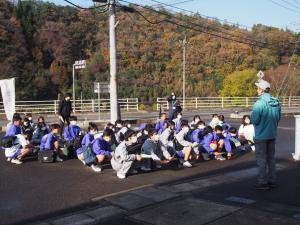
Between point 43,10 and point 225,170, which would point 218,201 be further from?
point 43,10

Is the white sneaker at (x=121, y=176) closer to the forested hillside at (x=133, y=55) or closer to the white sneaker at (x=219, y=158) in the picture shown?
the white sneaker at (x=219, y=158)

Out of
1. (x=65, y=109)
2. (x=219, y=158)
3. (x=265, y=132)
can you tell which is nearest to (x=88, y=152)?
(x=219, y=158)

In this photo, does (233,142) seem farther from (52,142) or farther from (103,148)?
(52,142)

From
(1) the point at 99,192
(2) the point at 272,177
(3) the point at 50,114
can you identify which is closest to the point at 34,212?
(1) the point at 99,192

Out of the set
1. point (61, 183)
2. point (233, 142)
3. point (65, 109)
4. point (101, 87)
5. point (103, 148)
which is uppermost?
point (101, 87)

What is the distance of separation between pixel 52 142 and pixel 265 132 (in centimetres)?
551

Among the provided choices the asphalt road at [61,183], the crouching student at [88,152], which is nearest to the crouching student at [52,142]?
the asphalt road at [61,183]

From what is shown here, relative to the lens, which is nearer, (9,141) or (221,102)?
(9,141)

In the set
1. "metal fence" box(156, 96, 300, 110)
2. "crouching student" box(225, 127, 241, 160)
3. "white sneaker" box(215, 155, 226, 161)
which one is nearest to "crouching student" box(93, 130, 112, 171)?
"white sneaker" box(215, 155, 226, 161)

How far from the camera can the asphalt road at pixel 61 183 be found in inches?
262

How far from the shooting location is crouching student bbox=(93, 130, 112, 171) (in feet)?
31.7

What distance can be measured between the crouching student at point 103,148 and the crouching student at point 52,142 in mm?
1511

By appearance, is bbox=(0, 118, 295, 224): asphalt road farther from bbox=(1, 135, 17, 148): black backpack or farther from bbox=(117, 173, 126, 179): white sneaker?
bbox=(1, 135, 17, 148): black backpack

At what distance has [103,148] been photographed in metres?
9.80
